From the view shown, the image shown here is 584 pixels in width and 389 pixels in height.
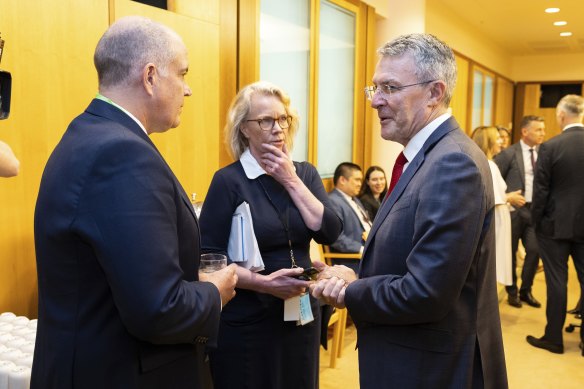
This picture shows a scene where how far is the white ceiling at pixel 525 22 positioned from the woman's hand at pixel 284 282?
5890mm

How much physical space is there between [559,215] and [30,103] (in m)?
3.74

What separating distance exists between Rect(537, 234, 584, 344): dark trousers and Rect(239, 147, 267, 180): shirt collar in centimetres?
309

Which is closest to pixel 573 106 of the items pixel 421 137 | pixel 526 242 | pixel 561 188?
pixel 561 188

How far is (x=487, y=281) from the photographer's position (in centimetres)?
156

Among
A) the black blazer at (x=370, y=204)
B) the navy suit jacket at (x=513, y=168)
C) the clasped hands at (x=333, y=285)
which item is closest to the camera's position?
the clasped hands at (x=333, y=285)

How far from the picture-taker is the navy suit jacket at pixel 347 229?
4.27 metres

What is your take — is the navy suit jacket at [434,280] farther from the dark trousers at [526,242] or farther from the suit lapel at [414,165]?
the dark trousers at [526,242]

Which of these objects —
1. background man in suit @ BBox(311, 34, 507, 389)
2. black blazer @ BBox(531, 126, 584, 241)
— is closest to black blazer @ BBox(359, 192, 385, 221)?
black blazer @ BBox(531, 126, 584, 241)

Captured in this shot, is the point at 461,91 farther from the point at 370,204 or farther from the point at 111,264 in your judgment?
the point at 111,264

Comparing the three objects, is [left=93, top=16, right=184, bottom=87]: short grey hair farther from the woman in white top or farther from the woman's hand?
the woman in white top

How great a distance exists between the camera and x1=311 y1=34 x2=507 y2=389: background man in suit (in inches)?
54.6

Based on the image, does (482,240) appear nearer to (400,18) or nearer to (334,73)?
(334,73)

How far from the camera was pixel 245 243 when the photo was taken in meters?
2.03

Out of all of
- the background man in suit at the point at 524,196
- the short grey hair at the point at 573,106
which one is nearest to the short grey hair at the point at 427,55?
the short grey hair at the point at 573,106
